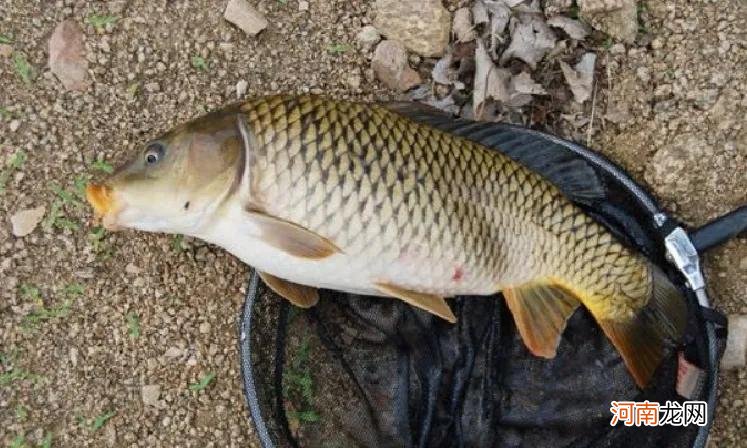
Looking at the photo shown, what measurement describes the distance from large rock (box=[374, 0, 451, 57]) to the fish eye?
752mm

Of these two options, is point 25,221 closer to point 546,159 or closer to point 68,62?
point 68,62

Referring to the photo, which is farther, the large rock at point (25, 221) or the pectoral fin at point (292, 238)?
the large rock at point (25, 221)

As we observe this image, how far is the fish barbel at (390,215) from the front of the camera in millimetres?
1817

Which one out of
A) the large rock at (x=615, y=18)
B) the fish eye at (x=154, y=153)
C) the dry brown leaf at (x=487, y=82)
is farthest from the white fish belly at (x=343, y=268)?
the large rock at (x=615, y=18)

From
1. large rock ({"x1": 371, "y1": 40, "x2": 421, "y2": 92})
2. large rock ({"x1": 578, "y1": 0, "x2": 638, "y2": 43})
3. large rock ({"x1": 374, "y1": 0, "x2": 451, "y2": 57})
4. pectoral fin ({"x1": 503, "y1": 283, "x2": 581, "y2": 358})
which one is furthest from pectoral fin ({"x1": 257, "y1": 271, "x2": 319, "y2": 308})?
large rock ({"x1": 578, "y1": 0, "x2": 638, "y2": 43})

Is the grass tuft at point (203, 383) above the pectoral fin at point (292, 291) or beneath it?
beneath

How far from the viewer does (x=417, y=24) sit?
233 cm

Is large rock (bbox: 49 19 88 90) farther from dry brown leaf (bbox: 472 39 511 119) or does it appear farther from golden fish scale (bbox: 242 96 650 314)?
dry brown leaf (bbox: 472 39 511 119)

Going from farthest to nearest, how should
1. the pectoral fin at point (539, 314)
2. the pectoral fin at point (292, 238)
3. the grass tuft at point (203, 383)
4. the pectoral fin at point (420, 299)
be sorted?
the grass tuft at point (203, 383) → the pectoral fin at point (539, 314) → the pectoral fin at point (420, 299) → the pectoral fin at point (292, 238)

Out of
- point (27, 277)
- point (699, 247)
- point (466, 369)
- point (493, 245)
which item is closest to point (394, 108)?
point (493, 245)

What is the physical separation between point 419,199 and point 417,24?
2.03ft

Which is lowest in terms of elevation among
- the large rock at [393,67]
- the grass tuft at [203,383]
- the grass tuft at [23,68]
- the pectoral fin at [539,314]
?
the grass tuft at [203,383]

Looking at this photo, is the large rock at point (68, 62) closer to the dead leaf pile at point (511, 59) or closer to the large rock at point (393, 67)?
the large rock at point (393, 67)

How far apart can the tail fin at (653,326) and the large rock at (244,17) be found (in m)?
1.06
